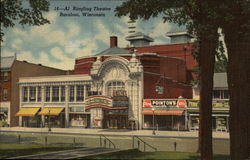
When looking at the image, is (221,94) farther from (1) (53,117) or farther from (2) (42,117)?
(2) (42,117)

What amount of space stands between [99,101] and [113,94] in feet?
8.78

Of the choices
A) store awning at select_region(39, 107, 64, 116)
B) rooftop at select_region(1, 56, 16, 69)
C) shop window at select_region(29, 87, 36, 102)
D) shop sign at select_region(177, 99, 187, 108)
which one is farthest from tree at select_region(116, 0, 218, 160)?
rooftop at select_region(1, 56, 16, 69)

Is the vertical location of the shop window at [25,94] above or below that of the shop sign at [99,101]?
above

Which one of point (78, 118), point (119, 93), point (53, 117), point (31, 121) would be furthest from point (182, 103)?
point (31, 121)

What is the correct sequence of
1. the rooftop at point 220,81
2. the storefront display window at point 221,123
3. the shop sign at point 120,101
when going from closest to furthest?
the storefront display window at point 221,123
the rooftop at point 220,81
the shop sign at point 120,101

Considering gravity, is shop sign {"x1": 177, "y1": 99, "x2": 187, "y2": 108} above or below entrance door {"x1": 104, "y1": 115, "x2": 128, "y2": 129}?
above

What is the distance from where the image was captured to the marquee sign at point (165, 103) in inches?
1932

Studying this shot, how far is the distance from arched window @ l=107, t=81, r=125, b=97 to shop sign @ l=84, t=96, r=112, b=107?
223cm

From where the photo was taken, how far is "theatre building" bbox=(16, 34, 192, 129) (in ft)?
168

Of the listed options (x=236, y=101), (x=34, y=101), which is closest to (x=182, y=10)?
(x=236, y=101)

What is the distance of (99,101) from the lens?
5147 centimetres

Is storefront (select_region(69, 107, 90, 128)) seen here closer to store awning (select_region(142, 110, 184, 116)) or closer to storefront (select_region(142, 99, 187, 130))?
storefront (select_region(142, 99, 187, 130))

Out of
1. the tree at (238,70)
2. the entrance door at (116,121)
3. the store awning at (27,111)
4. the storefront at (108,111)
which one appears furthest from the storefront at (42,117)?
the tree at (238,70)

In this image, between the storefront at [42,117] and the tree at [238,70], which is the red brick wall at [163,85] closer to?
the storefront at [42,117]
